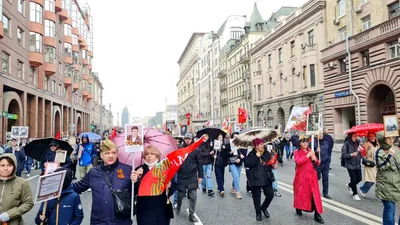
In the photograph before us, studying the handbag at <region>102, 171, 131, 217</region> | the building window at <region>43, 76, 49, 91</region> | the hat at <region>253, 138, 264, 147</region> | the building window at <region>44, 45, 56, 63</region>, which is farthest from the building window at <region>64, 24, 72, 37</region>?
the handbag at <region>102, 171, 131, 217</region>

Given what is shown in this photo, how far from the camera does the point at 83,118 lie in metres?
64.7

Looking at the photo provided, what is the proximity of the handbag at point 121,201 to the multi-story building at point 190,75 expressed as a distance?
275 ft

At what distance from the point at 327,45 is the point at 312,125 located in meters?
27.8

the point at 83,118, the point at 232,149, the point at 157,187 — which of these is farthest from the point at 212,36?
the point at 157,187

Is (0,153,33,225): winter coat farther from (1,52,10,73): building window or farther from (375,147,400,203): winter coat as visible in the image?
(1,52,10,73): building window

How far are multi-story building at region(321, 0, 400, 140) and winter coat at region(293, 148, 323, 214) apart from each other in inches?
721

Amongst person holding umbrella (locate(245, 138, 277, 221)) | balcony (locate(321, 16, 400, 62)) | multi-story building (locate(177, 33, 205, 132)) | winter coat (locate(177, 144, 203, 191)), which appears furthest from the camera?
multi-story building (locate(177, 33, 205, 132))

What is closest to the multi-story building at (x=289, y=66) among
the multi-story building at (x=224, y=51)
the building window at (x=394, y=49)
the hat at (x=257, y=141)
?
the building window at (x=394, y=49)

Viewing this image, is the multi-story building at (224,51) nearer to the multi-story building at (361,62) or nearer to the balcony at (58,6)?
the balcony at (58,6)

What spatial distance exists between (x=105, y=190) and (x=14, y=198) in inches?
42.6

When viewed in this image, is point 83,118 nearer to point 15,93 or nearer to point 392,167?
point 15,93

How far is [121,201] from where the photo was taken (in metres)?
3.94

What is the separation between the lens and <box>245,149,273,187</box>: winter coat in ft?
23.4

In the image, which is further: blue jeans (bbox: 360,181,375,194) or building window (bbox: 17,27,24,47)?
building window (bbox: 17,27,24,47)
